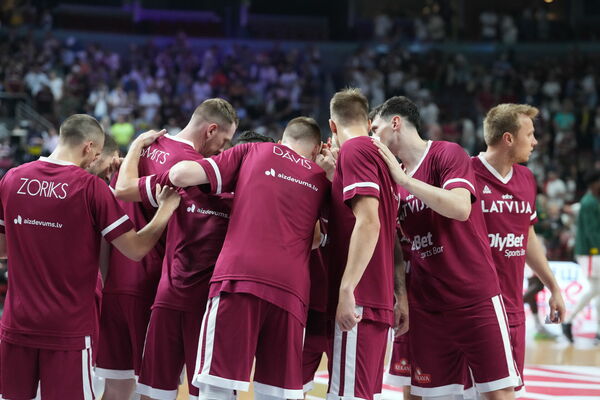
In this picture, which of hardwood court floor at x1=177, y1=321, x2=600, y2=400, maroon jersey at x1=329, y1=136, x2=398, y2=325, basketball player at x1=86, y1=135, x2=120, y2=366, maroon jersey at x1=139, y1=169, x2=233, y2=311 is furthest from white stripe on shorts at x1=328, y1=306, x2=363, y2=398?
hardwood court floor at x1=177, y1=321, x2=600, y2=400

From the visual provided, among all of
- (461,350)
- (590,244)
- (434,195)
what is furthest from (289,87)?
(434,195)

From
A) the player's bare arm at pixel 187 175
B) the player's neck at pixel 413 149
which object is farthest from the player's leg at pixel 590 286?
the player's bare arm at pixel 187 175

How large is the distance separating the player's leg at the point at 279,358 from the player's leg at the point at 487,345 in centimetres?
112

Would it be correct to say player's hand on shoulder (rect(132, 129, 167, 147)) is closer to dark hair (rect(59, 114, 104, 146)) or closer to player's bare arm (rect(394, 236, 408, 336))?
dark hair (rect(59, 114, 104, 146))

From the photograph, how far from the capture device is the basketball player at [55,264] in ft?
16.2

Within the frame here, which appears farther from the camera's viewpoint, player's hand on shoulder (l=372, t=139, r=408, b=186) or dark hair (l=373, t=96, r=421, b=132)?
dark hair (l=373, t=96, r=421, b=132)

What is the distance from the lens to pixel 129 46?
80.0 ft

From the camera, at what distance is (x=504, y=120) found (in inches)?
232

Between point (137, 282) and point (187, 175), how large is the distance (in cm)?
118

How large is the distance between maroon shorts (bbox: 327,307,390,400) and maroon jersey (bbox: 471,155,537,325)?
51.9 inches

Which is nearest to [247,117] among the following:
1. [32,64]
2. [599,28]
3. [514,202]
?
[32,64]

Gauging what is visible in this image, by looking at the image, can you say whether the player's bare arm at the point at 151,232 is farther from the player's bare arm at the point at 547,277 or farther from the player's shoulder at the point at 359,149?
the player's bare arm at the point at 547,277

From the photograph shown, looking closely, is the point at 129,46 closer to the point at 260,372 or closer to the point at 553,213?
the point at 553,213

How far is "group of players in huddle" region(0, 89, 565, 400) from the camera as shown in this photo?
4.75 metres
